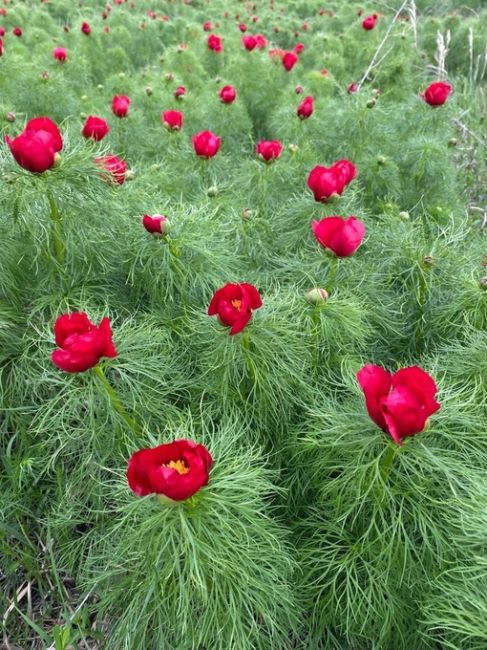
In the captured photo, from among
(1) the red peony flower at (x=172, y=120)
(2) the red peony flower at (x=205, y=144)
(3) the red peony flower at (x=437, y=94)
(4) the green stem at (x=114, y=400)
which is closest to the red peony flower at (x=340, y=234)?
(4) the green stem at (x=114, y=400)

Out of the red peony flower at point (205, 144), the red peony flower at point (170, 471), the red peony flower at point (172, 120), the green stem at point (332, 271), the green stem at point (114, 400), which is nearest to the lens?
the red peony flower at point (170, 471)

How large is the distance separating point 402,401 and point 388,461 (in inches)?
9.7

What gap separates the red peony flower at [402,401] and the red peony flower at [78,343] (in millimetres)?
601

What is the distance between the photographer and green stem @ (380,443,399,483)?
1191 millimetres

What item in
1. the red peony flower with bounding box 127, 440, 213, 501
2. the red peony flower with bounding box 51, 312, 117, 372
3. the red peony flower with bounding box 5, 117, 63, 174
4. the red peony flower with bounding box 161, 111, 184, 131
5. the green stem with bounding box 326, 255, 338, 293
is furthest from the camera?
the red peony flower with bounding box 161, 111, 184, 131

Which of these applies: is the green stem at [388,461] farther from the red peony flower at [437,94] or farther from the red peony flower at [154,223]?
the red peony flower at [437,94]

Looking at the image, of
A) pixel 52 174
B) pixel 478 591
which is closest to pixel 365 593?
pixel 478 591

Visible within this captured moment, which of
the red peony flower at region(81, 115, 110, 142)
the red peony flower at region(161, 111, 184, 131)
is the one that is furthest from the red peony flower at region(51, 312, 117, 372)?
the red peony flower at region(161, 111, 184, 131)

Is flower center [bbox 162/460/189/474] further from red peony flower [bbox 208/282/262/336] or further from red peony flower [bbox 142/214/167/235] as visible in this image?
red peony flower [bbox 142/214/167/235]

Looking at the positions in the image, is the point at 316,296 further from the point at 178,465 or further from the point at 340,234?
the point at 178,465

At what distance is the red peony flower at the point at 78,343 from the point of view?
117 centimetres

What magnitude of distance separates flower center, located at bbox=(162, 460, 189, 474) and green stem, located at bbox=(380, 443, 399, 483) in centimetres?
47

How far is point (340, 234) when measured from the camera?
154 centimetres

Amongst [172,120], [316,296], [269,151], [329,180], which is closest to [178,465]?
[316,296]
